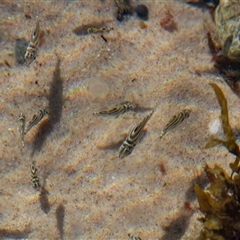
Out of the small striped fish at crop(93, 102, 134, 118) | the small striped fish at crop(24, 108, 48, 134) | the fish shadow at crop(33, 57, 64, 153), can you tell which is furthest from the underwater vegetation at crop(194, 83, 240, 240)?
the fish shadow at crop(33, 57, 64, 153)

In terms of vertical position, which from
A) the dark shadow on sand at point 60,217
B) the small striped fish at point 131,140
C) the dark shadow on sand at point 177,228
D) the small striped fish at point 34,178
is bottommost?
the dark shadow on sand at point 60,217

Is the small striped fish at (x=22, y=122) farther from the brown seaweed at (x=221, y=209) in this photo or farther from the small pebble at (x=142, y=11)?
the small pebble at (x=142, y=11)

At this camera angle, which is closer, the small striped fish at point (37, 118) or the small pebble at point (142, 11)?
the small striped fish at point (37, 118)

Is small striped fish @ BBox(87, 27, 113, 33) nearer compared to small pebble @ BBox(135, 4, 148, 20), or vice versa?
small striped fish @ BBox(87, 27, 113, 33)

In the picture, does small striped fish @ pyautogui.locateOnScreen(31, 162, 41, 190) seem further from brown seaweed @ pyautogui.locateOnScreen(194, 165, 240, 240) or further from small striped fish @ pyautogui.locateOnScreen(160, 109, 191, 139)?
brown seaweed @ pyautogui.locateOnScreen(194, 165, 240, 240)

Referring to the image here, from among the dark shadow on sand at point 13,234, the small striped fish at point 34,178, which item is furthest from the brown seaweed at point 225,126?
the dark shadow on sand at point 13,234

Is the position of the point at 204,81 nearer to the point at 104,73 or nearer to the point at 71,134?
the point at 104,73

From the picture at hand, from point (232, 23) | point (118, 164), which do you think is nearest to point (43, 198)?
point (118, 164)
